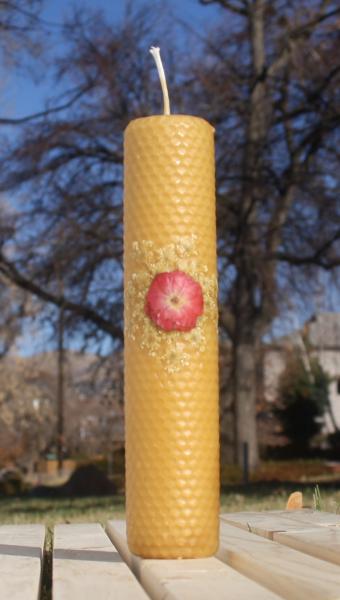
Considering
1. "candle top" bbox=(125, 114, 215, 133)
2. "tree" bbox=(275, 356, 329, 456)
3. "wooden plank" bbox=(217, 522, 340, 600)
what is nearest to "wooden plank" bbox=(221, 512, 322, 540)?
"wooden plank" bbox=(217, 522, 340, 600)

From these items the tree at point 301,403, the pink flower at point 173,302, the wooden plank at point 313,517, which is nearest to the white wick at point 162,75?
the pink flower at point 173,302

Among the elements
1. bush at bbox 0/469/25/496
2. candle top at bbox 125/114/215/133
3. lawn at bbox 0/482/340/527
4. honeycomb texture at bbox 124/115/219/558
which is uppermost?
candle top at bbox 125/114/215/133

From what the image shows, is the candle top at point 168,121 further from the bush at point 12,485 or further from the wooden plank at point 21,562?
the bush at point 12,485

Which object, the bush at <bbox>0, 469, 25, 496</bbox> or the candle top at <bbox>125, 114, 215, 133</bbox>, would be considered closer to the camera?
the candle top at <bbox>125, 114, 215, 133</bbox>

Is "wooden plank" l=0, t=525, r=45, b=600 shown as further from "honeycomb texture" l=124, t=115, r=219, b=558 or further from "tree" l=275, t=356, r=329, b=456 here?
"tree" l=275, t=356, r=329, b=456

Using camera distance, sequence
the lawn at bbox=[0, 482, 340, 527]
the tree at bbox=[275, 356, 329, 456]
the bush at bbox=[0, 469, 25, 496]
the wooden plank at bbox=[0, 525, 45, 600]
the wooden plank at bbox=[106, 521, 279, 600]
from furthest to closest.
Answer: the tree at bbox=[275, 356, 329, 456], the bush at bbox=[0, 469, 25, 496], the lawn at bbox=[0, 482, 340, 527], the wooden plank at bbox=[0, 525, 45, 600], the wooden plank at bbox=[106, 521, 279, 600]

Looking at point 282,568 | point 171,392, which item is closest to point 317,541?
point 282,568

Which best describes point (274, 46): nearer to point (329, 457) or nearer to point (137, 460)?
point (137, 460)
